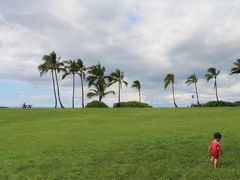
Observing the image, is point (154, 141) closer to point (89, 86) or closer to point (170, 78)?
point (89, 86)

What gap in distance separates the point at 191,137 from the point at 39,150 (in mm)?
9450

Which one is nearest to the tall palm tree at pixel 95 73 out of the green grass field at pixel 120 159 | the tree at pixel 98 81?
the tree at pixel 98 81

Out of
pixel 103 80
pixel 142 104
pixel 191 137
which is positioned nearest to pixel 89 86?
pixel 103 80

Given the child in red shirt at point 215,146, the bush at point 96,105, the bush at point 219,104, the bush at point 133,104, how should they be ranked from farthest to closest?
1. the bush at point 219,104
2. the bush at point 133,104
3. the bush at point 96,105
4. the child in red shirt at point 215,146

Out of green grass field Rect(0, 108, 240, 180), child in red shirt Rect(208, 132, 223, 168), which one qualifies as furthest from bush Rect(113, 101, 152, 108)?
child in red shirt Rect(208, 132, 223, 168)

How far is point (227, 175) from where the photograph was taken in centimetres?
1565

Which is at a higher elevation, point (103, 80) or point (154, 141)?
point (103, 80)

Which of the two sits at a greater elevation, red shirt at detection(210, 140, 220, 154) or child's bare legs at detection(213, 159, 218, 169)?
red shirt at detection(210, 140, 220, 154)

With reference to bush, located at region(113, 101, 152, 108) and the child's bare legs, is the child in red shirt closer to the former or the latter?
the child's bare legs

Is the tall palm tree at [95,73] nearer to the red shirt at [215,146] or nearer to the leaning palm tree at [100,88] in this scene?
the leaning palm tree at [100,88]

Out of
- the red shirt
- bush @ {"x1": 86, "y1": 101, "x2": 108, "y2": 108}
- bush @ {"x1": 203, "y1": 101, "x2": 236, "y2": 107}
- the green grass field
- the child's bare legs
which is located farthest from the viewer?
bush @ {"x1": 203, "y1": 101, "x2": 236, "y2": 107}

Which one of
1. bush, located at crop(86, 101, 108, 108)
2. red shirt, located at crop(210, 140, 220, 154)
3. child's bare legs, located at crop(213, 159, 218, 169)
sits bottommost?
child's bare legs, located at crop(213, 159, 218, 169)

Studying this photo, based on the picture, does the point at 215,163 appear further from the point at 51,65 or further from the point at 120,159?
the point at 51,65

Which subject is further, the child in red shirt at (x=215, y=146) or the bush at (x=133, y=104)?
the bush at (x=133, y=104)
